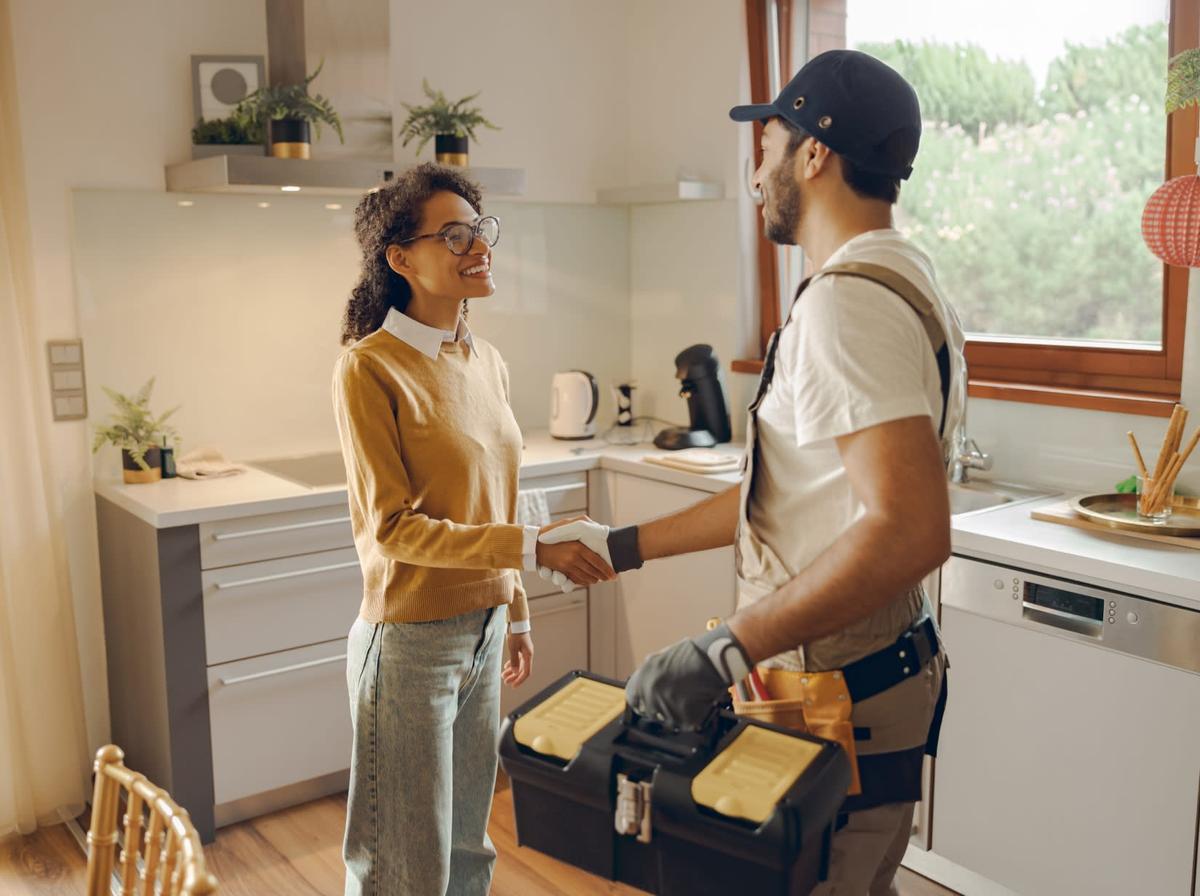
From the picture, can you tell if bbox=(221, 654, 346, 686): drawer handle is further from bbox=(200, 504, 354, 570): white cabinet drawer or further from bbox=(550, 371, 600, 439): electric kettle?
bbox=(550, 371, 600, 439): electric kettle

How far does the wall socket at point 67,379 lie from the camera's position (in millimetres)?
2918

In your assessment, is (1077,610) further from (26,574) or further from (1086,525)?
(26,574)

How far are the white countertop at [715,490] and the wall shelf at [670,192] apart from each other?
75 cm

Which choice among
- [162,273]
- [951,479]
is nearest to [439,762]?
[951,479]

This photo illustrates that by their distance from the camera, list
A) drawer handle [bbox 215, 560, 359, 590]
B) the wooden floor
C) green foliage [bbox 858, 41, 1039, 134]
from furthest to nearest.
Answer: green foliage [bbox 858, 41, 1039, 134], drawer handle [bbox 215, 560, 359, 590], the wooden floor

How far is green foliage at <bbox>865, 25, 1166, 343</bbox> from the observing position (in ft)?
8.83

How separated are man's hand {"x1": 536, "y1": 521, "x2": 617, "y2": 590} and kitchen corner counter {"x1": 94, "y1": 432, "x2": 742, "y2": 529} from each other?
1124 millimetres

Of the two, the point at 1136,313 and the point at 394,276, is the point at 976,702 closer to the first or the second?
the point at 1136,313

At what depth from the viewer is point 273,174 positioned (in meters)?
2.81

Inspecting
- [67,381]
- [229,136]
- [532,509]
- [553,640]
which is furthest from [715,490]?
[67,381]

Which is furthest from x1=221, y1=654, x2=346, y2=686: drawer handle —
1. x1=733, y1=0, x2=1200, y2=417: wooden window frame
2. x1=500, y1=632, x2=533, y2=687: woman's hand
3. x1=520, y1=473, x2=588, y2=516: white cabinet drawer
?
x1=733, y1=0, x2=1200, y2=417: wooden window frame

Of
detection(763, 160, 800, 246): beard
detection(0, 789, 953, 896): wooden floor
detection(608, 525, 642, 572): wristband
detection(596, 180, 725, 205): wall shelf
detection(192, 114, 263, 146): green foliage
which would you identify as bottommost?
detection(0, 789, 953, 896): wooden floor

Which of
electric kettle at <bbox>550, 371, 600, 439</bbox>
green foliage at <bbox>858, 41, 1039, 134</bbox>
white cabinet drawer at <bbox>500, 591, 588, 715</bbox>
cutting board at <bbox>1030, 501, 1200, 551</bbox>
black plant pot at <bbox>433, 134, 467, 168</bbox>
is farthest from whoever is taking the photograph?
electric kettle at <bbox>550, 371, 600, 439</bbox>

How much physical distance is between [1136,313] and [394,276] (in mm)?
1771
